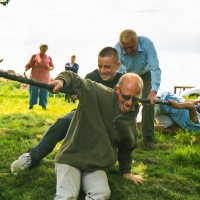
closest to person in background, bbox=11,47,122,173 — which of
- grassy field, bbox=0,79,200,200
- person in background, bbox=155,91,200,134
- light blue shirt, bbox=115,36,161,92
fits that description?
grassy field, bbox=0,79,200,200

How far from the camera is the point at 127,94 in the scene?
3.25 metres

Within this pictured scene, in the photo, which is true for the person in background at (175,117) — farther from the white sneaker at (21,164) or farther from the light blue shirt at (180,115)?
the white sneaker at (21,164)

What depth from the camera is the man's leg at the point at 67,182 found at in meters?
3.03

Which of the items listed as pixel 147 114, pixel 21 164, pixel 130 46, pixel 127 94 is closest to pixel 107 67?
pixel 127 94

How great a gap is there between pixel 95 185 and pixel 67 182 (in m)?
0.25

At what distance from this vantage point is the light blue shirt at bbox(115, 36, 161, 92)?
508 centimetres

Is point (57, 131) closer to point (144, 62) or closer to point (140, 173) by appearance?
point (140, 173)

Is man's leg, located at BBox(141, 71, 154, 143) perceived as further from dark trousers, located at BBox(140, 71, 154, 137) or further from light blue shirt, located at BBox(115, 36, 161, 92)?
light blue shirt, located at BBox(115, 36, 161, 92)

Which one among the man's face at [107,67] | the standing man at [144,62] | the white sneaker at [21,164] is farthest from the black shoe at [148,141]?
the white sneaker at [21,164]

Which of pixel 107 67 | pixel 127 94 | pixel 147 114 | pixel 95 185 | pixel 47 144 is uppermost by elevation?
pixel 107 67

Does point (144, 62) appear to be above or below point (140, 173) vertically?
above

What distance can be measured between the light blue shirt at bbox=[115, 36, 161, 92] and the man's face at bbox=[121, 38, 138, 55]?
0.11 metres

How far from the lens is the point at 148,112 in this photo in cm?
552

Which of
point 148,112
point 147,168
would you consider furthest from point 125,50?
point 147,168
